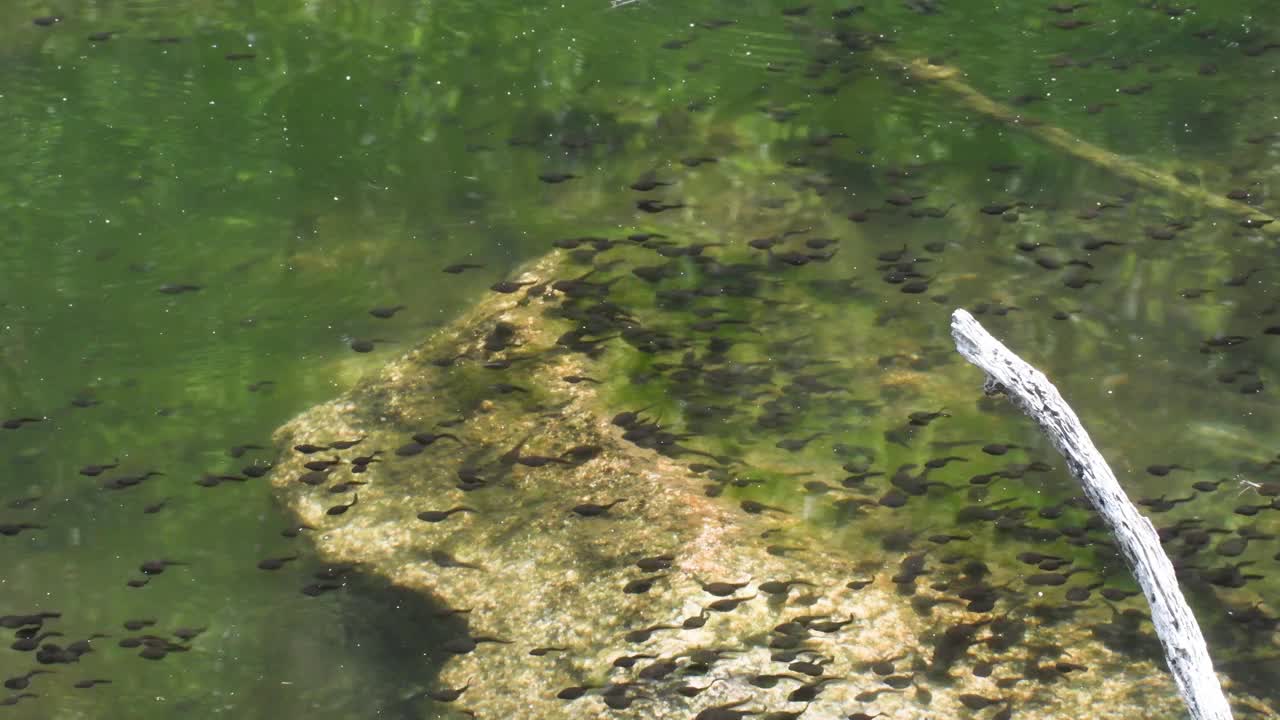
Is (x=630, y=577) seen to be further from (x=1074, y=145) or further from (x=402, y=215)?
(x=1074, y=145)

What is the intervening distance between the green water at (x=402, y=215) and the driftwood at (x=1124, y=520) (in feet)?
7.33

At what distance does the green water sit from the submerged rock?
46cm

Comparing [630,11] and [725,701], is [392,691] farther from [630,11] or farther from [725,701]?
[630,11]

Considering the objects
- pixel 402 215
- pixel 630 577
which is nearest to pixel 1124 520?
pixel 630 577

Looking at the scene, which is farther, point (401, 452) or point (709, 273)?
point (709, 273)

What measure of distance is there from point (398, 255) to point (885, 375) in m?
3.91

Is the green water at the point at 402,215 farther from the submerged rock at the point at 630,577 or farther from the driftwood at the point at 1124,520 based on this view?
the driftwood at the point at 1124,520

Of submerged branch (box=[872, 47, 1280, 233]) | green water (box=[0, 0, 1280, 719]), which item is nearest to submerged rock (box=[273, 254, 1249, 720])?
green water (box=[0, 0, 1280, 719])

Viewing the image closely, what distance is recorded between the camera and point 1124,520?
13.7 feet

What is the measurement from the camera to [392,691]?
20.6ft

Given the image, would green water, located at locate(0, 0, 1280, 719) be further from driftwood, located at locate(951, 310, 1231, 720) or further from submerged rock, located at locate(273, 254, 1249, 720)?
driftwood, located at locate(951, 310, 1231, 720)

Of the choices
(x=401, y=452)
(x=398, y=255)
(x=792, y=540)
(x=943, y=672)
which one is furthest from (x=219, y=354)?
(x=943, y=672)

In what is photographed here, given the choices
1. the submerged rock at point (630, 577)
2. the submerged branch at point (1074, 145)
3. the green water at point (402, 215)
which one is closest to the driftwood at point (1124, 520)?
the submerged rock at point (630, 577)

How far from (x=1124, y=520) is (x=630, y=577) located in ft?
9.28
